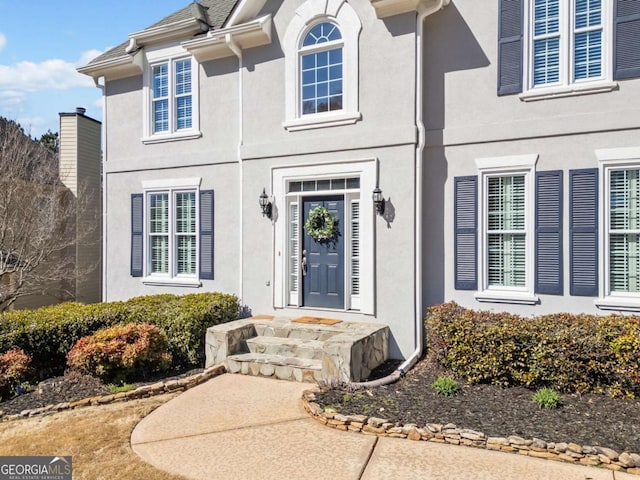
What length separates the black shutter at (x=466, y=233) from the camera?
7.74m

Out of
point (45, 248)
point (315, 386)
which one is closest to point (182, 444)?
point (315, 386)

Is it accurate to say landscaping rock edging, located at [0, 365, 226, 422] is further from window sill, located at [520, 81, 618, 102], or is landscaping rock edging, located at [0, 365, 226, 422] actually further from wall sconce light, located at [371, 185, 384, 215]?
window sill, located at [520, 81, 618, 102]

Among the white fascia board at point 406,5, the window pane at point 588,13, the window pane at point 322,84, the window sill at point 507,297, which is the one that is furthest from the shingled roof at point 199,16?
the window sill at point 507,297

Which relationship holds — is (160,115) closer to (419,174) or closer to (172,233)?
(172,233)

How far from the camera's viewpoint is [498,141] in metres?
7.65

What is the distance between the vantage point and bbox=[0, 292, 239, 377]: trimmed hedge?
7.44 meters

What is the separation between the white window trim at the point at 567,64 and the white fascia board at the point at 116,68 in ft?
27.5

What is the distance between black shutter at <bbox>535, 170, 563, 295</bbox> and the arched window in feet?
12.6

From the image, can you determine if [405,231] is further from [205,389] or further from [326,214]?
[205,389]

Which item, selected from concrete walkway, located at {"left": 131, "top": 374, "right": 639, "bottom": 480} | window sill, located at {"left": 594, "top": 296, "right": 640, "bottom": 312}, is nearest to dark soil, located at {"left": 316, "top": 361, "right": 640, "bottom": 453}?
concrete walkway, located at {"left": 131, "top": 374, "right": 639, "bottom": 480}

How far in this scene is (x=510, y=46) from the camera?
7.53 m

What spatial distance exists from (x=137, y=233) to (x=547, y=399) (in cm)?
917

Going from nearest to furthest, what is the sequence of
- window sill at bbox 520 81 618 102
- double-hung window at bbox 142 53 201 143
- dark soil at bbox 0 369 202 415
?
dark soil at bbox 0 369 202 415
window sill at bbox 520 81 618 102
double-hung window at bbox 142 53 201 143

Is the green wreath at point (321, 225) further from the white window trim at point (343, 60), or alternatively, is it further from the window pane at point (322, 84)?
the window pane at point (322, 84)
